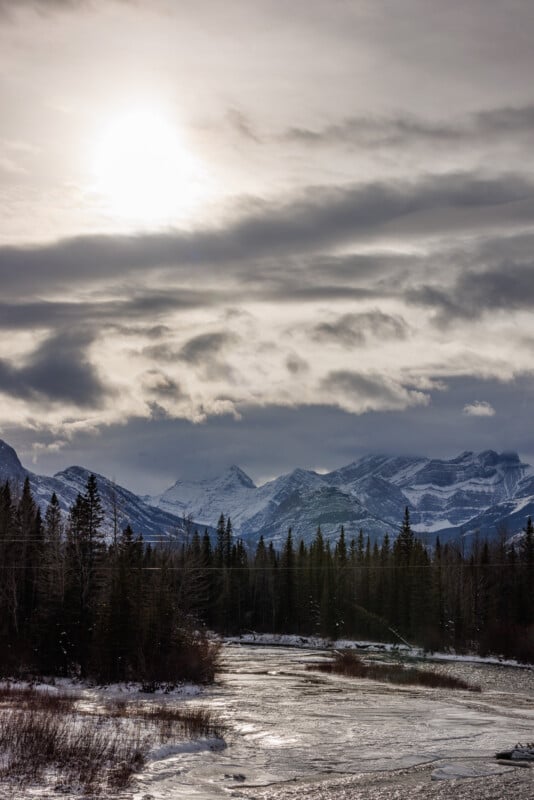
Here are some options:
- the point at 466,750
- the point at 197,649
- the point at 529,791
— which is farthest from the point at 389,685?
the point at 529,791

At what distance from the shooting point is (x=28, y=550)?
102 metres

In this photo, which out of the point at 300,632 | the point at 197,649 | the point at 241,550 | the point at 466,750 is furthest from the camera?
the point at 241,550

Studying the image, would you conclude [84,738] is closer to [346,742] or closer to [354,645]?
[346,742]

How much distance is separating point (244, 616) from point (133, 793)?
14570cm

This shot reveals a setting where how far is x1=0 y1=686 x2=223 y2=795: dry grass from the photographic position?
2778 centimetres

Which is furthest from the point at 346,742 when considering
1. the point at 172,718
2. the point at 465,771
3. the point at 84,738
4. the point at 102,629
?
the point at 102,629

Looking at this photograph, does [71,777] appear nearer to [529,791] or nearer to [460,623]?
[529,791]

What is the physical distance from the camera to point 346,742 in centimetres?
3850

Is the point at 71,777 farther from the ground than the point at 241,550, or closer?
closer

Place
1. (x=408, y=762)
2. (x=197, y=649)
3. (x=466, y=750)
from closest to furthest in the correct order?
1. (x=408, y=762)
2. (x=466, y=750)
3. (x=197, y=649)

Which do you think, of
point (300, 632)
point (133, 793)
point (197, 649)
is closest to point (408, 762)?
point (133, 793)

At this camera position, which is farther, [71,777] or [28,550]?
[28,550]

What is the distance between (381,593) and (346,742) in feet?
379

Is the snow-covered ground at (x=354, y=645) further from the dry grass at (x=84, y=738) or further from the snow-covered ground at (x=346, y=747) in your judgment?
the dry grass at (x=84, y=738)
